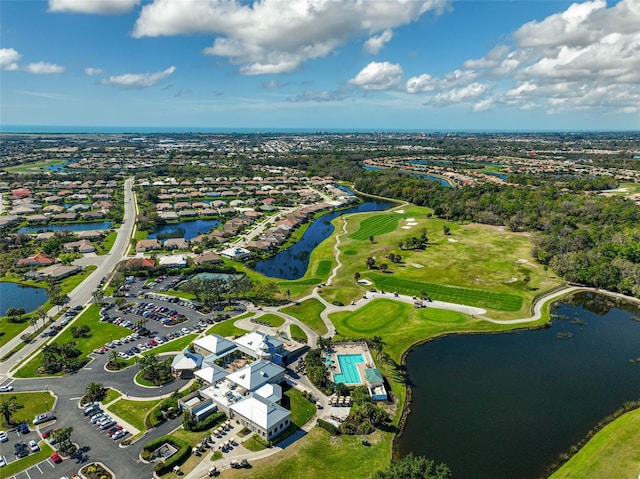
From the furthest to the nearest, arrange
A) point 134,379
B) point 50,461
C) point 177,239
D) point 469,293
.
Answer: point 177,239, point 469,293, point 134,379, point 50,461

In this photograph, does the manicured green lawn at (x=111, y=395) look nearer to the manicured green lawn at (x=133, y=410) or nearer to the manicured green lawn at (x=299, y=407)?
the manicured green lawn at (x=133, y=410)

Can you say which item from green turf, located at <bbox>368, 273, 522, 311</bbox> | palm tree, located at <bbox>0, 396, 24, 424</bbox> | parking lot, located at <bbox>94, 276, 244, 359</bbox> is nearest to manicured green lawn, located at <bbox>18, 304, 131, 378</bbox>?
parking lot, located at <bbox>94, 276, 244, 359</bbox>

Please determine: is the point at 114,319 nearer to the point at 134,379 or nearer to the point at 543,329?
the point at 134,379

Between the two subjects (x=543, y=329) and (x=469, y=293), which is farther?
(x=469, y=293)

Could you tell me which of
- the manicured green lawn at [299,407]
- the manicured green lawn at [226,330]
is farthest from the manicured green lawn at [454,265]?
the manicured green lawn at [299,407]

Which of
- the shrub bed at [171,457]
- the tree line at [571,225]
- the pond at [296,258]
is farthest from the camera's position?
the pond at [296,258]

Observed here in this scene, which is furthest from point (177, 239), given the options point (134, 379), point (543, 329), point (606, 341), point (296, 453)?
point (606, 341)

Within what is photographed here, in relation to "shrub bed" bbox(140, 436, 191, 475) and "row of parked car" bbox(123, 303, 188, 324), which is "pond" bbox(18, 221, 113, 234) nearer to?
"row of parked car" bbox(123, 303, 188, 324)
